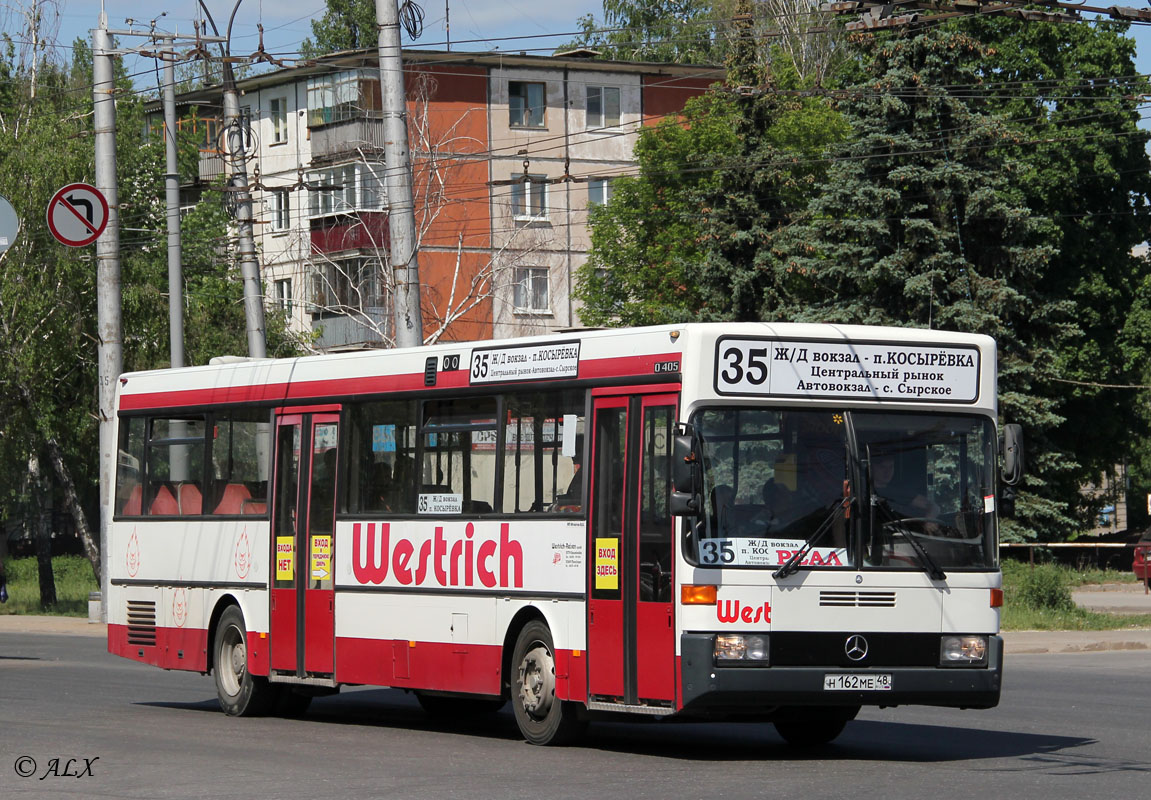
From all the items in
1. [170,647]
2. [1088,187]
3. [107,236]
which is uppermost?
[1088,187]

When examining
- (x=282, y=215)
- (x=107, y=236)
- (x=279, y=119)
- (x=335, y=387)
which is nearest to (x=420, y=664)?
(x=335, y=387)

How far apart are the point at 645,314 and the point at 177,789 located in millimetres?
49669

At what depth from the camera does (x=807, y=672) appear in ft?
40.0

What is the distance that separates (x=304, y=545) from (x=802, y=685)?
563 centimetres

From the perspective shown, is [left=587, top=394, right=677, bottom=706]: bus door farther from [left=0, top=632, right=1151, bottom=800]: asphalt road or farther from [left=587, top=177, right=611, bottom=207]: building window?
[left=587, top=177, right=611, bottom=207]: building window

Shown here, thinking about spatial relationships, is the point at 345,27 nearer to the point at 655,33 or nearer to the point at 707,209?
the point at 655,33

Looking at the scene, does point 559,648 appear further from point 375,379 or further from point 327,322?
point 327,322

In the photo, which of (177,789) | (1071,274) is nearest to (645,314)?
(1071,274)

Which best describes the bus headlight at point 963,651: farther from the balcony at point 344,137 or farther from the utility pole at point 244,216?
the balcony at point 344,137

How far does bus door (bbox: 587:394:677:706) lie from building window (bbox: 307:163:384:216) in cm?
4107

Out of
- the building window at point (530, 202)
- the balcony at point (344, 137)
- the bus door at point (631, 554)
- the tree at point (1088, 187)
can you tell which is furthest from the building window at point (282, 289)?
the bus door at point (631, 554)

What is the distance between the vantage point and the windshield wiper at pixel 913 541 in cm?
1250

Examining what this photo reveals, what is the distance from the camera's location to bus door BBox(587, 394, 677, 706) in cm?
1241

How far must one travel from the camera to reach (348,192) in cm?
6012
